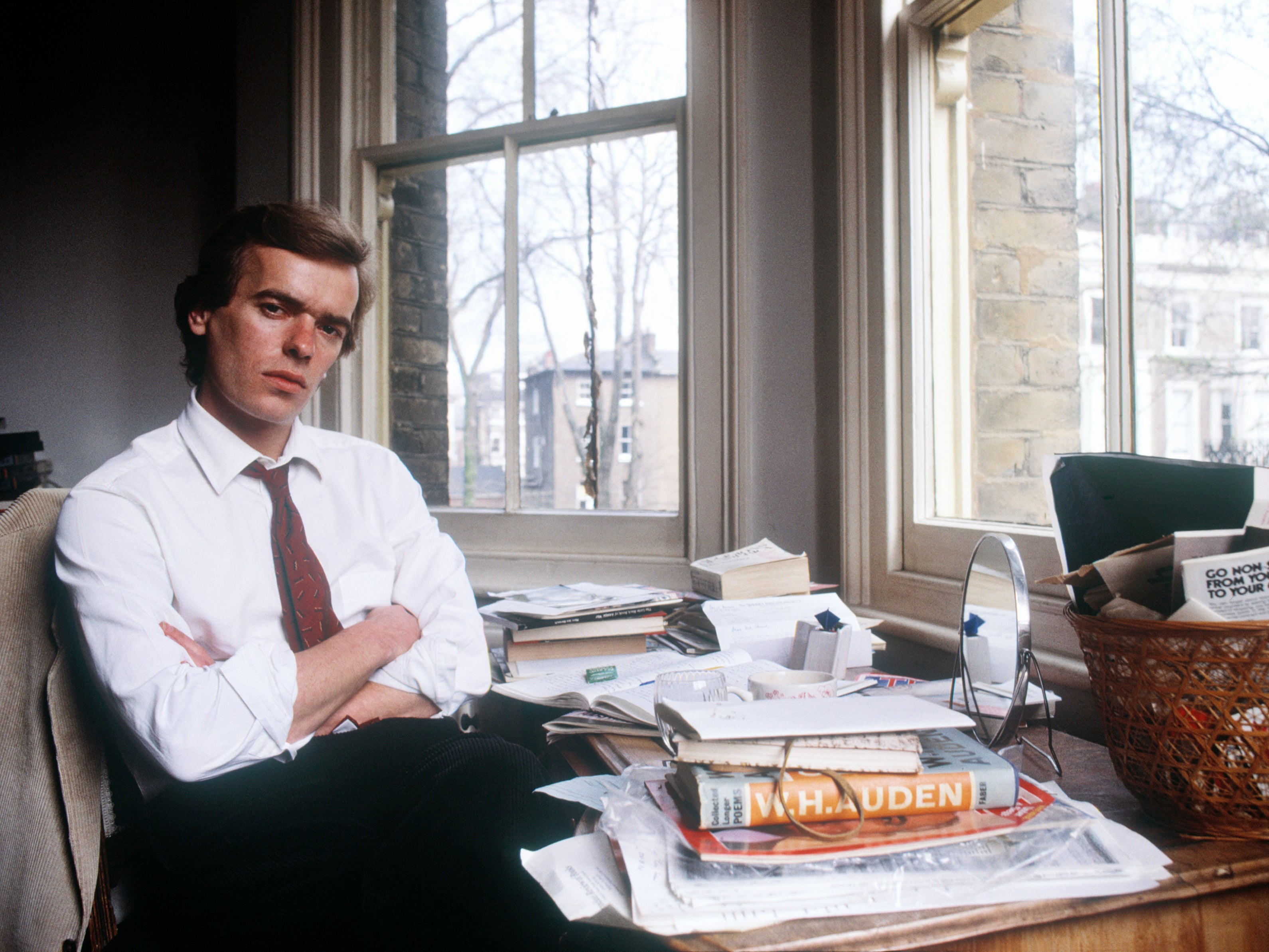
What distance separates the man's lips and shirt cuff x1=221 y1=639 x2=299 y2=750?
1.44 ft

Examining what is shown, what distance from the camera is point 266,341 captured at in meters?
1.31

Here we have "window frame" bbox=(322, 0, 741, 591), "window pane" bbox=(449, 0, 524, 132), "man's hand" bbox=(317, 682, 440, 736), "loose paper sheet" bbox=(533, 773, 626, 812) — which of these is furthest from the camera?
"window pane" bbox=(449, 0, 524, 132)

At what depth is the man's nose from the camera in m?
1.32

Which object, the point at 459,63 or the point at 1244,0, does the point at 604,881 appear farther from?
the point at 459,63

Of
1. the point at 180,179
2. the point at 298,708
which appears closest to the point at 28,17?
the point at 180,179

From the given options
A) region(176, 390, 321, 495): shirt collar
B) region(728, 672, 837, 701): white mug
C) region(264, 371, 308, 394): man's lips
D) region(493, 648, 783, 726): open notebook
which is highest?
region(264, 371, 308, 394): man's lips

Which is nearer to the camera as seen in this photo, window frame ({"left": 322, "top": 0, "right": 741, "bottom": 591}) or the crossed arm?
the crossed arm

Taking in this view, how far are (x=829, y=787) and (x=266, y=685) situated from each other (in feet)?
2.47

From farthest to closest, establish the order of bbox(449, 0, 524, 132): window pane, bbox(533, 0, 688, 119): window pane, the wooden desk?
bbox(449, 0, 524, 132): window pane < bbox(533, 0, 688, 119): window pane < the wooden desk

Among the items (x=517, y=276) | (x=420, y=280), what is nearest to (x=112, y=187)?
(x=420, y=280)

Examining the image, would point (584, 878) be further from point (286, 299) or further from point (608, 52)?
point (608, 52)

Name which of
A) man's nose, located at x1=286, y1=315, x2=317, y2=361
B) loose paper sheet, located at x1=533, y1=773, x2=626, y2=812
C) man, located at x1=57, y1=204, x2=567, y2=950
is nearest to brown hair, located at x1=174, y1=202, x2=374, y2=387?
man, located at x1=57, y1=204, x2=567, y2=950

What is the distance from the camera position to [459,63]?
87.0 inches

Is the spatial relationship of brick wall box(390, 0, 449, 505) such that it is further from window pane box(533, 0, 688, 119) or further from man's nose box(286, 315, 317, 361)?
man's nose box(286, 315, 317, 361)
